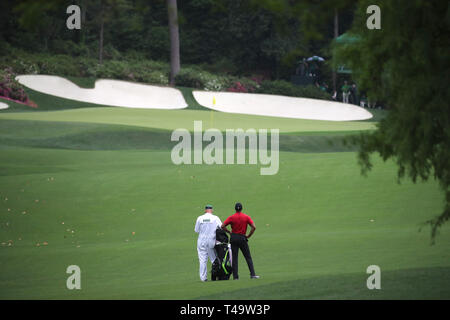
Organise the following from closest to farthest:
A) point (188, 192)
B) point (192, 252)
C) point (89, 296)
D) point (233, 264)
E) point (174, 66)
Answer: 1. point (89, 296)
2. point (233, 264)
3. point (192, 252)
4. point (188, 192)
5. point (174, 66)

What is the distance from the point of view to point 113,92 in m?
42.8

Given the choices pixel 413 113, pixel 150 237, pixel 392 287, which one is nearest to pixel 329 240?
pixel 150 237

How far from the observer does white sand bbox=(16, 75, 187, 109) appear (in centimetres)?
4119

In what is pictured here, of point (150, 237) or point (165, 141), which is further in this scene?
point (165, 141)

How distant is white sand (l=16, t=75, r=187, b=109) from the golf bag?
29532 mm

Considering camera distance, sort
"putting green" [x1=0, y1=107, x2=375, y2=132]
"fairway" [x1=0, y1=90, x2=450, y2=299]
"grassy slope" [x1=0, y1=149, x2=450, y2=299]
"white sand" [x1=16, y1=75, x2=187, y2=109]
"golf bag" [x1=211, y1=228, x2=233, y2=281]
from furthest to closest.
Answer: "white sand" [x1=16, y1=75, x2=187, y2=109] < "putting green" [x1=0, y1=107, x2=375, y2=132] < "golf bag" [x1=211, y1=228, x2=233, y2=281] < "grassy slope" [x1=0, y1=149, x2=450, y2=299] < "fairway" [x1=0, y1=90, x2=450, y2=299]

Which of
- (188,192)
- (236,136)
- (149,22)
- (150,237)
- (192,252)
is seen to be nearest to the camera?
(192,252)

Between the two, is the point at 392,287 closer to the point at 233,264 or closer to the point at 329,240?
the point at 233,264

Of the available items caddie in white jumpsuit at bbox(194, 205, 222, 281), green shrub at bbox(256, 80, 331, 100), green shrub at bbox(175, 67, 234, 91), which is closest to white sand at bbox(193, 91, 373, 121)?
green shrub at bbox(175, 67, 234, 91)

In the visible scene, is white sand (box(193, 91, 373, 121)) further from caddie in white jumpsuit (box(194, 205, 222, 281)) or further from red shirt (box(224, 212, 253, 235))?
red shirt (box(224, 212, 253, 235))

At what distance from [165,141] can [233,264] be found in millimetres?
16180

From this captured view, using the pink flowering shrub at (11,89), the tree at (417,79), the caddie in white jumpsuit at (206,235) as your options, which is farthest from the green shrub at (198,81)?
the tree at (417,79)

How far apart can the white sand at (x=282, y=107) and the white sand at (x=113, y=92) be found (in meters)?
1.90

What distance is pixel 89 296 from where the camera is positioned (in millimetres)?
10094
